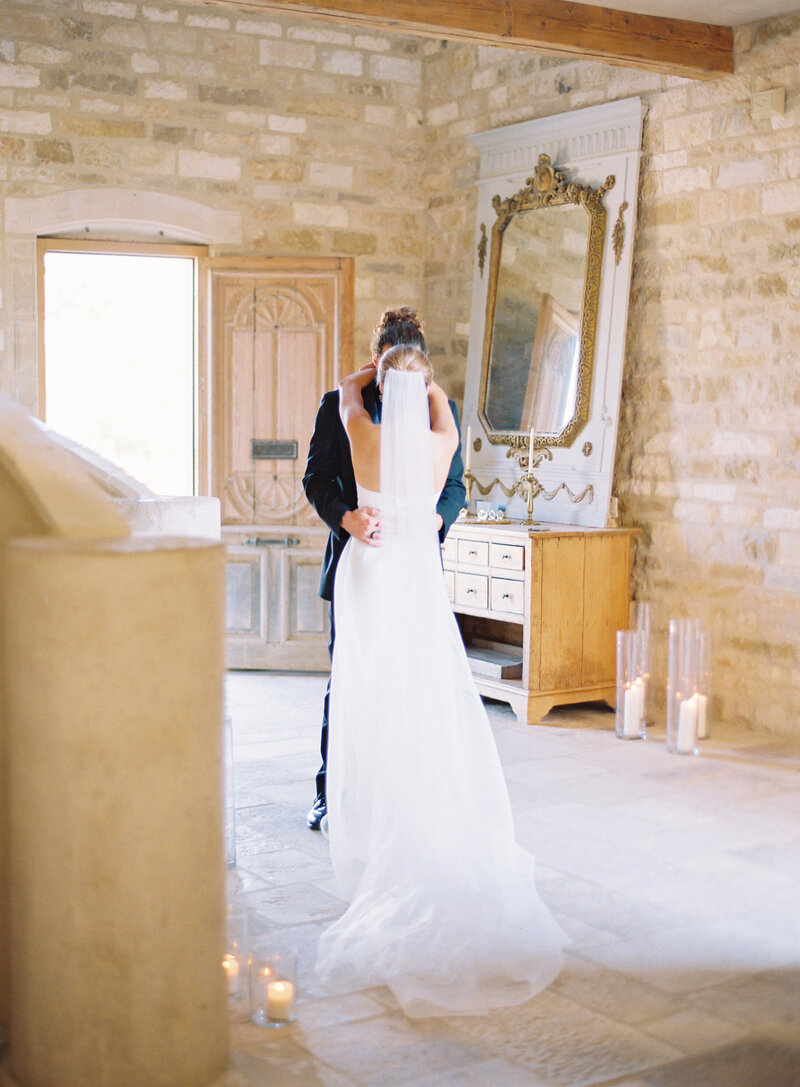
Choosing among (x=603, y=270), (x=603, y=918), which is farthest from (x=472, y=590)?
(x=603, y=918)

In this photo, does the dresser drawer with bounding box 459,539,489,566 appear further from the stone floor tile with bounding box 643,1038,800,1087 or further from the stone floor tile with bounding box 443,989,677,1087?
the stone floor tile with bounding box 643,1038,800,1087

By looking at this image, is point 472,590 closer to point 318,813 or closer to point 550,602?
point 550,602

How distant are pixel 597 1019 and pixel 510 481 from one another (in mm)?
4198

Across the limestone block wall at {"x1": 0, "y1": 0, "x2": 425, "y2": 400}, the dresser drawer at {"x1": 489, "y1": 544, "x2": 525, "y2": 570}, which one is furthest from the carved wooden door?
the dresser drawer at {"x1": 489, "y1": 544, "x2": 525, "y2": 570}

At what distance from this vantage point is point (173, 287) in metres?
11.6

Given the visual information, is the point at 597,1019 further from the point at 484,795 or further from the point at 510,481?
the point at 510,481

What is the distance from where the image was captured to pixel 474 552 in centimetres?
622

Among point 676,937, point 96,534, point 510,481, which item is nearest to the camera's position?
point 96,534

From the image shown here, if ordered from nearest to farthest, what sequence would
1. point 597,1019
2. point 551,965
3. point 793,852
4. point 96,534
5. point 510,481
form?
1. point 96,534
2. point 597,1019
3. point 551,965
4. point 793,852
5. point 510,481

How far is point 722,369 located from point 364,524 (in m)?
2.53

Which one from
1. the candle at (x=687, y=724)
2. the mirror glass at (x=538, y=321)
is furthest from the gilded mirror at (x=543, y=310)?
the candle at (x=687, y=724)

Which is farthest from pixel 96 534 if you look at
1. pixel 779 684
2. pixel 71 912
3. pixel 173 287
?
pixel 173 287

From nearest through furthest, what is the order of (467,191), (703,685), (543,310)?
(703,685) → (543,310) → (467,191)

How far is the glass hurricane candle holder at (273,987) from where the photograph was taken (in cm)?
276
